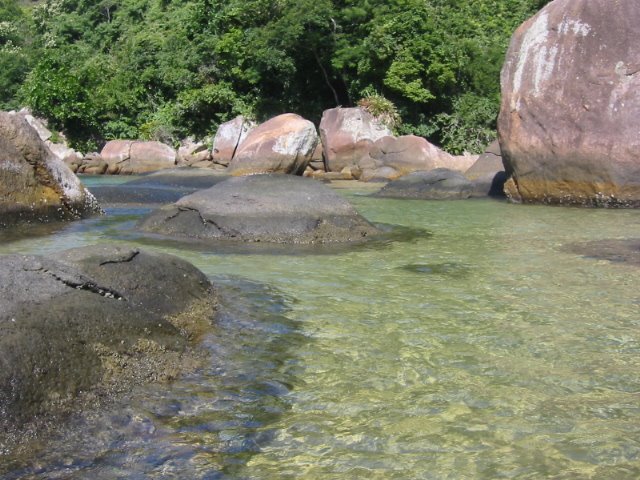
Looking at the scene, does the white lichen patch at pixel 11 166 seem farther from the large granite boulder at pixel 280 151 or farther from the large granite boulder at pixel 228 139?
the large granite boulder at pixel 228 139

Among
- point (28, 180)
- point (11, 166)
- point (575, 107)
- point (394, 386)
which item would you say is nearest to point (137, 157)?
point (28, 180)

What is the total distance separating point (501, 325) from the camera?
15.4 feet

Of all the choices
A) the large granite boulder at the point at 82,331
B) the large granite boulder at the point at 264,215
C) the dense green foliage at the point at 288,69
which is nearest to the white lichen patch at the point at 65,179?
the large granite boulder at the point at 264,215

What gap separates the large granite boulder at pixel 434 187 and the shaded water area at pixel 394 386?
7.50 meters

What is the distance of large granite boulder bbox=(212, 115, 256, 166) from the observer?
23625mm

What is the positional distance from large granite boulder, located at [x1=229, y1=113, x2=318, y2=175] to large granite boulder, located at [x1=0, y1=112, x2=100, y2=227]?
7.89m

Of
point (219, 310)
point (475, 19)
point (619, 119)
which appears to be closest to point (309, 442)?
point (219, 310)

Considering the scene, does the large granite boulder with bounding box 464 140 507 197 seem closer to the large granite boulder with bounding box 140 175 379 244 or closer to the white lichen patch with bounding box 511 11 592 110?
the white lichen patch with bounding box 511 11 592 110

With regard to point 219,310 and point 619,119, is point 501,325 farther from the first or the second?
point 619,119

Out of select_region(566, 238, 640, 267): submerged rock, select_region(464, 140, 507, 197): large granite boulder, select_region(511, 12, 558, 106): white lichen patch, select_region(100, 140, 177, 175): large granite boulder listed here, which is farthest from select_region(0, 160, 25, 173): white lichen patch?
select_region(100, 140, 177, 175): large granite boulder

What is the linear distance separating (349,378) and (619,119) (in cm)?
919

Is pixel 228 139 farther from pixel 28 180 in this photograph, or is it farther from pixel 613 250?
pixel 613 250

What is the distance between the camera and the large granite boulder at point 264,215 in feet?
26.9

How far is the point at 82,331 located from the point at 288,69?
21877mm
